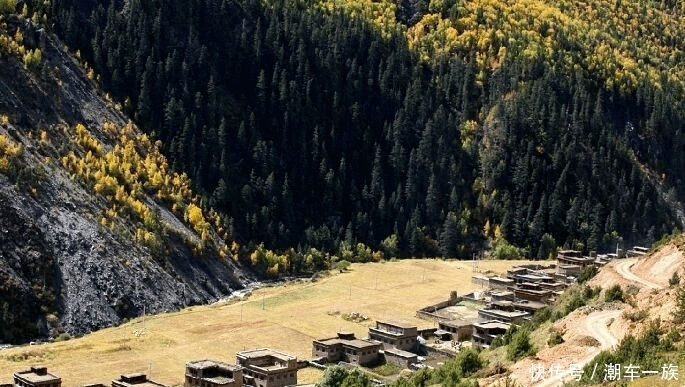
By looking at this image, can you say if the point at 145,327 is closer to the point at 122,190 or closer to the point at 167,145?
the point at 122,190

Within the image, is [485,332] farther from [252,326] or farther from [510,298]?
[252,326]

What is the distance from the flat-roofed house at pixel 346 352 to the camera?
88.6 m

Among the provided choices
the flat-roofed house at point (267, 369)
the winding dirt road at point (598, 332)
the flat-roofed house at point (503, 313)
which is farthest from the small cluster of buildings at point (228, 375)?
the winding dirt road at point (598, 332)

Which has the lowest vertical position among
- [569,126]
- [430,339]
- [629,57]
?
[430,339]

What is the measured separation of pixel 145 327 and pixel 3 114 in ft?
105

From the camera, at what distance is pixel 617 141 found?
16962cm

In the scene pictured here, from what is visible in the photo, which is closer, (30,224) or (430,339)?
(430,339)

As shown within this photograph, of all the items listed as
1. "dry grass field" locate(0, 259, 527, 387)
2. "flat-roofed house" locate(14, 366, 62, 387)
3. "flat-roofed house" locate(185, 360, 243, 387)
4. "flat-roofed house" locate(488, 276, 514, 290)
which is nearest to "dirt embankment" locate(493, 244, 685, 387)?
"flat-roofed house" locate(185, 360, 243, 387)

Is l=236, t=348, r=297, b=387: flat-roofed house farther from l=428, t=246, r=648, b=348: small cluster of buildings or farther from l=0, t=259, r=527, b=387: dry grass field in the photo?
l=428, t=246, r=648, b=348: small cluster of buildings

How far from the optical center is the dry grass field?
84.8 metres

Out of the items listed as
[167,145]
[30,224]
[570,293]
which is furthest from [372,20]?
[570,293]

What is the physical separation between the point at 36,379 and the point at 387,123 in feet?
329

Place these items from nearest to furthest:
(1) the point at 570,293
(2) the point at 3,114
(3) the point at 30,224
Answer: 1. (1) the point at 570,293
2. (3) the point at 30,224
3. (2) the point at 3,114

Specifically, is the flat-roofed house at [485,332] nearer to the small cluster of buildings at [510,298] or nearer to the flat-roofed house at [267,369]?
the small cluster of buildings at [510,298]
